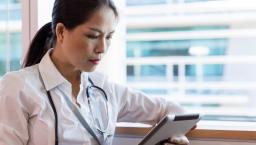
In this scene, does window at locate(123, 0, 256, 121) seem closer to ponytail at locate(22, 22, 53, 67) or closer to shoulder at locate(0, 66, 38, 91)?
ponytail at locate(22, 22, 53, 67)

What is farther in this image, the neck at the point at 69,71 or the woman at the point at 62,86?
the neck at the point at 69,71

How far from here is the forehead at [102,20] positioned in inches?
50.1

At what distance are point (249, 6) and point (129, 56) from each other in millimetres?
585

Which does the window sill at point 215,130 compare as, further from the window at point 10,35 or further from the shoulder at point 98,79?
the window at point 10,35

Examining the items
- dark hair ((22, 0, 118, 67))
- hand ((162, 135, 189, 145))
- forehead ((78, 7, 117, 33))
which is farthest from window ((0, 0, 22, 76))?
hand ((162, 135, 189, 145))

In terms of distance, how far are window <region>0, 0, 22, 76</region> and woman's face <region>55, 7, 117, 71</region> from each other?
0.64 m

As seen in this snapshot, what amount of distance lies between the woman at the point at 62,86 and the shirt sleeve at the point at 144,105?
12 cm

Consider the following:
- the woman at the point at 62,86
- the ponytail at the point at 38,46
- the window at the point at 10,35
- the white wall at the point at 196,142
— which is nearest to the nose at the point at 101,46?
the woman at the point at 62,86

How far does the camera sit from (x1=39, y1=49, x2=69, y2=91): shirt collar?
1330 millimetres

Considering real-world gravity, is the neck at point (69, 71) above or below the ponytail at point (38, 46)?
below

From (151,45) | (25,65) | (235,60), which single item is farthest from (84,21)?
(235,60)

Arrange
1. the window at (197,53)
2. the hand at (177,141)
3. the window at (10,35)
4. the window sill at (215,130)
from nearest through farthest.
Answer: the hand at (177,141) < the window sill at (215,130) < the window at (197,53) < the window at (10,35)

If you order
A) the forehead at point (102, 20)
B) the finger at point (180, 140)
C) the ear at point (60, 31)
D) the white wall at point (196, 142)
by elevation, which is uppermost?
the forehead at point (102, 20)

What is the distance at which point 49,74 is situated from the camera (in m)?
1.35
